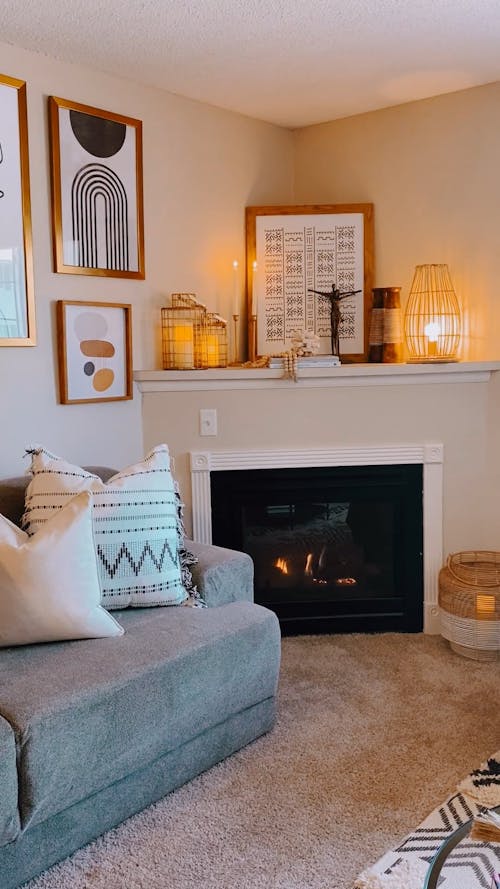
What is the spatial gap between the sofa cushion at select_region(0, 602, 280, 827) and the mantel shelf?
1.11 m

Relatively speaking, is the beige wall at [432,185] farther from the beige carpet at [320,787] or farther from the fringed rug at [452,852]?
the fringed rug at [452,852]

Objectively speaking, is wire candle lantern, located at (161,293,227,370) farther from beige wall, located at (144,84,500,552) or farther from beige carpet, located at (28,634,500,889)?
beige carpet, located at (28,634,500,889)

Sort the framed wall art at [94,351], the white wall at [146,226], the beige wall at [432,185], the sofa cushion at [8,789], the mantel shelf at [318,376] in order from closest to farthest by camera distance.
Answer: the sofa cushion at [8,789]
the white wall at [146,226]
the framed wall art at [94,351]
the mantel shelf at [318,376]
the beige wall at [432,185]

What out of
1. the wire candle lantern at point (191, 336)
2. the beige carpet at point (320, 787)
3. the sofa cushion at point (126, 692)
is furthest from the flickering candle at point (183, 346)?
the beige carpet at point (320, 787)

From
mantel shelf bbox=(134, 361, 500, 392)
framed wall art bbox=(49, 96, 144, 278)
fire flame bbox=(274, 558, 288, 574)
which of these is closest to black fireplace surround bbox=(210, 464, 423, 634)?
fire flame bbox=(274, 558, 288, 574)

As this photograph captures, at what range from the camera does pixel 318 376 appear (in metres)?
3.39

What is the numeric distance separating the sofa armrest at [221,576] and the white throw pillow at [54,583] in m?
0.42

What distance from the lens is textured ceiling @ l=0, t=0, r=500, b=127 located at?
2600mm

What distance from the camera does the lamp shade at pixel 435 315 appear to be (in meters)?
3.53

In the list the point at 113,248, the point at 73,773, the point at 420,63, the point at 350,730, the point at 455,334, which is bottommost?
the point at 350,730

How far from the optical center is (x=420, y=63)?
313 centimetres

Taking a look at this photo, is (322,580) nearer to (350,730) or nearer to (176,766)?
(350,730)

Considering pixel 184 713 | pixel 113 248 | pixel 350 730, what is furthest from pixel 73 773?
pixel 113 248

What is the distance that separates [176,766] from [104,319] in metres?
1.79
